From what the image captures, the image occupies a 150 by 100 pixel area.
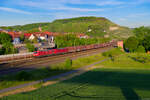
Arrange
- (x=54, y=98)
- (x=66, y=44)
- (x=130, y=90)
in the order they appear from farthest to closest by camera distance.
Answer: (x=66, y=44), (x=130, y=90), (x=54, y=98)

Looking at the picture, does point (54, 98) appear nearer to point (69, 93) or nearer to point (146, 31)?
point (69, 93)

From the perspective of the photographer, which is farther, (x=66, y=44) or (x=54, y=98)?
(x=66, y=44)

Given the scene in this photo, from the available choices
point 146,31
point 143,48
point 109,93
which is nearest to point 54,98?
point 109,93

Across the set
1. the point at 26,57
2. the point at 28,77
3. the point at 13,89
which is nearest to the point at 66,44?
the point at 26,57

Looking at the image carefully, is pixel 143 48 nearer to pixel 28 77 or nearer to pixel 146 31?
pixel 146 31

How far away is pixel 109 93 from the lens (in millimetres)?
18375

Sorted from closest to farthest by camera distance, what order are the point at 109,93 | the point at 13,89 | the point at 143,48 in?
1. the point at 109,93
2. the point at 13,89
3. the point at 143,48

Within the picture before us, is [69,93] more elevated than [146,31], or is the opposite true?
[146,31]

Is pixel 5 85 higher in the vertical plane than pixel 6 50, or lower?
lower

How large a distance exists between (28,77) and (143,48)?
56.9m

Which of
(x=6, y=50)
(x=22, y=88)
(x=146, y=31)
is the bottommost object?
(x=22, y=88)

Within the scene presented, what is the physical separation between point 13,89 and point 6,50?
3627 cm

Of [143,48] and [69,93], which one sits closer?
[69,93]

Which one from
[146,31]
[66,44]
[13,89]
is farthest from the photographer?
[146,31]
